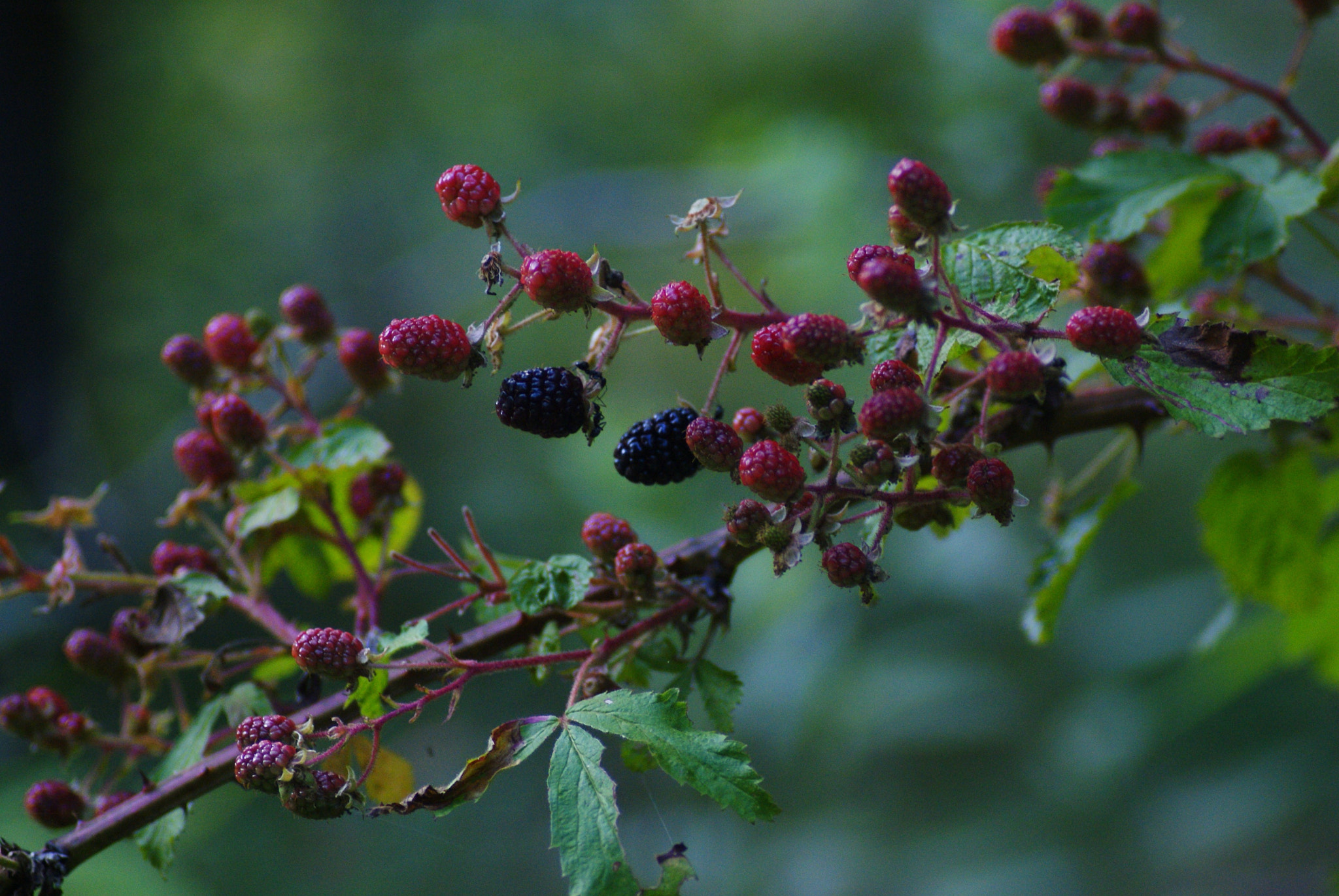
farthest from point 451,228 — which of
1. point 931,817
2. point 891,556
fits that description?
point 931,817

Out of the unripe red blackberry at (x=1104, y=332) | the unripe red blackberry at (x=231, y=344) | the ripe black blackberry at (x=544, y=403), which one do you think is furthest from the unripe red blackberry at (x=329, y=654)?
the unripe red blackberry at (x=1104, y=332)

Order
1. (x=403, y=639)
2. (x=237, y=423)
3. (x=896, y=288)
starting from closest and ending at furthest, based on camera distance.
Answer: (x=896, y=288) → (x=403, y=639) → (x=237, y=423)

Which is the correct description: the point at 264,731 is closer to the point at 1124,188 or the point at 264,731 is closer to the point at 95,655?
the point at 95,655

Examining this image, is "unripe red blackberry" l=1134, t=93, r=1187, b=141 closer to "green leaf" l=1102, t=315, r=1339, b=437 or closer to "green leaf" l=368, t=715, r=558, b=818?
"green leaf" l=1102, t=315, r=1339, b=437

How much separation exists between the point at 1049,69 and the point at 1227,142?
0.30 m

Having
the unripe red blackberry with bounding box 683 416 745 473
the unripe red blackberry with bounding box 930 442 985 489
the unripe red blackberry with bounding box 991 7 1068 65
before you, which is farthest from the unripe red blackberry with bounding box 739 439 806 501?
the unripe red blackberry with bounding box 991 7 1068 65

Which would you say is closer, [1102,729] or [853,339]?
[853,339]

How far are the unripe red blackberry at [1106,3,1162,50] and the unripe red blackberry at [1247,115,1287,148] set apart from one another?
7.8 inches

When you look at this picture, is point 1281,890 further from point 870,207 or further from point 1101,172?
point 1101,172

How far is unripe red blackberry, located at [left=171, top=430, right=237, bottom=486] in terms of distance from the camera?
1.26 metres

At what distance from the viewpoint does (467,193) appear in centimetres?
86

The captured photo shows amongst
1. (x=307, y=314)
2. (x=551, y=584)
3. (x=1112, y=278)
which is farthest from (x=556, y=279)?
(x=1112, y=278)

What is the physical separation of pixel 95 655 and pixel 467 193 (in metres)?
0.86

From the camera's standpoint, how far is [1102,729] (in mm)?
2812
